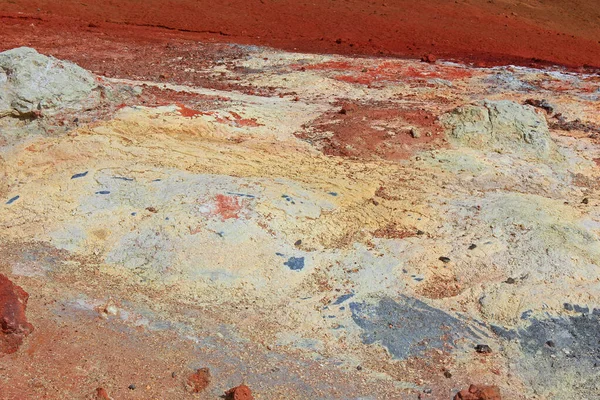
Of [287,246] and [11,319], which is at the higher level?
[287,246]

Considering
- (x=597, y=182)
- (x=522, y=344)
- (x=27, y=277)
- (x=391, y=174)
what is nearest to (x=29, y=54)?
(x=27, y=277)

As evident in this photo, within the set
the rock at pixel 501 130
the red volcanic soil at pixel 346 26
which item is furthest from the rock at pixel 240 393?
the red volcanic soil at pixel 346 26

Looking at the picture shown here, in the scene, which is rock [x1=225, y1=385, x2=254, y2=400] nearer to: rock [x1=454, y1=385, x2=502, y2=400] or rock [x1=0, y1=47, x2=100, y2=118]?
rock [x1=454, y1=385, x2=502, y2=400]

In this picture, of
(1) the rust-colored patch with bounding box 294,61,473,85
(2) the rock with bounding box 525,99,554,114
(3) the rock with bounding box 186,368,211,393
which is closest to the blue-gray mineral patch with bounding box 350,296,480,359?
(3) the rock with bounding box 186,368,211,393

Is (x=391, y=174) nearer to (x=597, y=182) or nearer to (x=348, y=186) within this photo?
(x=348, y=186)

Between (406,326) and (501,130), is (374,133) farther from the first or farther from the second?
(406,326)

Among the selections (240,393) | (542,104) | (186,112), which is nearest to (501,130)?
(542,104)
